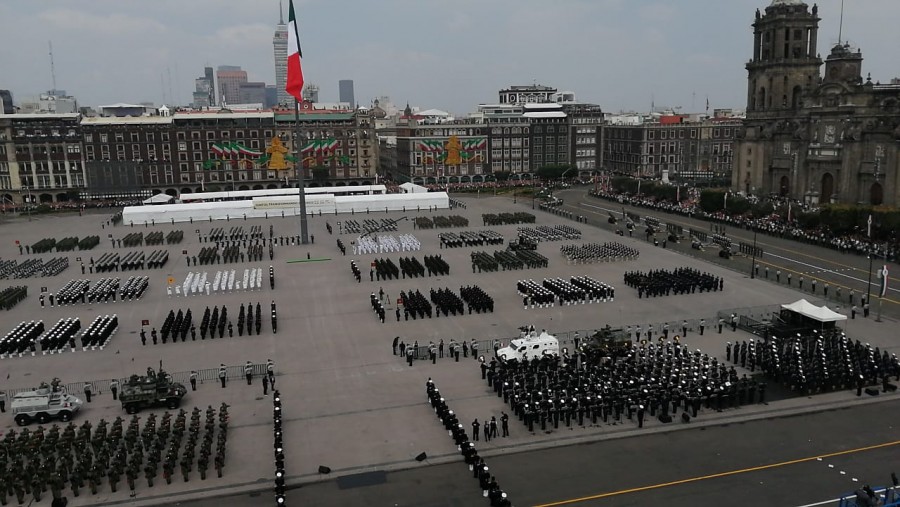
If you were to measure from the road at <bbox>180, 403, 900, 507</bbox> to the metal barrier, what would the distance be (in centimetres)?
983

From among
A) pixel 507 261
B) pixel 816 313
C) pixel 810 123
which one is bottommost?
pixel 507 261

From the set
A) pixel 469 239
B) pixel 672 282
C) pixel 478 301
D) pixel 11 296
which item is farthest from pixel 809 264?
pixel 11 296

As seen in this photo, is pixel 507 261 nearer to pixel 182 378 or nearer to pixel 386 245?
pixel 386 245

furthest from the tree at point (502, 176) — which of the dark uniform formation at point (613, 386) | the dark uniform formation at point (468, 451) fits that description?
the dark uniform formation at point (468, 451)

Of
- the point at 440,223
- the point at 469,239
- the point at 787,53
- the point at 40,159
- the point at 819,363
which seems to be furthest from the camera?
the point at 40,159

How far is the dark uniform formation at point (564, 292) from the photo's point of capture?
126ft

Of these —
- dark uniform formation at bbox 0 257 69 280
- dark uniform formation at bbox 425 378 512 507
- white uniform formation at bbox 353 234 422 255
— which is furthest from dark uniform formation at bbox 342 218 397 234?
dark uniform formation at bbox 425 378 512 507

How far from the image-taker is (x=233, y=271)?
157 feet

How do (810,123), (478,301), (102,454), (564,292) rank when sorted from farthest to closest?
1. (810,123)
2. (564,292)
3. (478,301)
4. (102,454)

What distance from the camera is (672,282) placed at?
136 ft

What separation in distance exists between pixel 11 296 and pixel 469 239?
112 feet

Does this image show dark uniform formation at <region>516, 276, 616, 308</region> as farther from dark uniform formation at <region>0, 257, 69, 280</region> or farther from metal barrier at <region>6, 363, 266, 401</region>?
dark uniform formation at <region>0, 257, 69, 280</region>

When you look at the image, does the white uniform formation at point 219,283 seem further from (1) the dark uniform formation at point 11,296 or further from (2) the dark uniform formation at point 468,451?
(2) the dark uniform formation at point 468,451

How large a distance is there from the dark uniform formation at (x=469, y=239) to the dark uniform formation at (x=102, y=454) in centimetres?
3705
